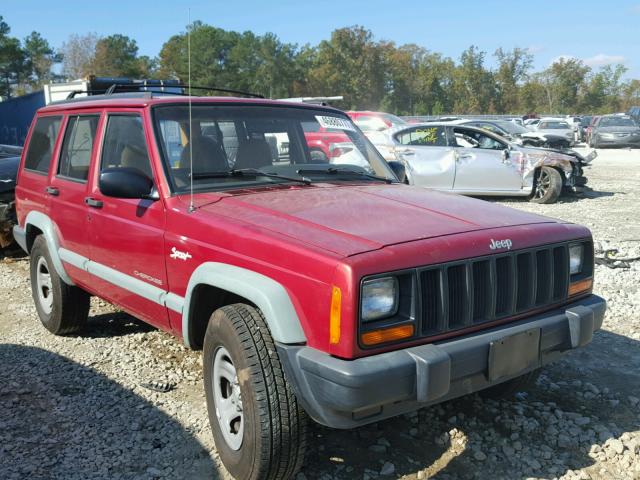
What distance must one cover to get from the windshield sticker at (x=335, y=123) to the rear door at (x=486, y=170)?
7518 mm

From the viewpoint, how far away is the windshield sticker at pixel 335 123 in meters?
4.43

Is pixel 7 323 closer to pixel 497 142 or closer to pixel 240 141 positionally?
pixel 240 141

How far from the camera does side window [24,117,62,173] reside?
4910 mm

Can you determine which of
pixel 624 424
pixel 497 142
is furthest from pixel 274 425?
pixel 497 142

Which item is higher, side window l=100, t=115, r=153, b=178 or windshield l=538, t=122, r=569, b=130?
windshield l=538, t=122, r=569, b=130

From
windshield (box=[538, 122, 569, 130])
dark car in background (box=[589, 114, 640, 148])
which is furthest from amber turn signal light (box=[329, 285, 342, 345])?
dark car in background (box=[589, 114, 640, 148])

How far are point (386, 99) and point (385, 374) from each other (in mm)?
70117

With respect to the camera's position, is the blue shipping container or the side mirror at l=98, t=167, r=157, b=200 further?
the blue shipping container

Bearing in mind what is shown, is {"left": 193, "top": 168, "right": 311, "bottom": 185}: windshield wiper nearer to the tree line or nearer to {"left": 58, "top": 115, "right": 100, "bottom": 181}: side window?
{"left": 58, "top": 115, "right": 100, "bottom": 181}: side window

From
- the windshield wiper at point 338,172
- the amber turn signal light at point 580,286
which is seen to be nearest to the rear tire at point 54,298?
the windshield wiper at point 338,172

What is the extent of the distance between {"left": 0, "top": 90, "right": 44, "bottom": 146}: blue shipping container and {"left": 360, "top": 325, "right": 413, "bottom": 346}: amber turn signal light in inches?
881

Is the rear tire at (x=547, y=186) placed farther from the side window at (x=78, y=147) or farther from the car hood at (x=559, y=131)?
the car hood at (x=559, y=131)

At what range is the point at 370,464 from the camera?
3127 mm

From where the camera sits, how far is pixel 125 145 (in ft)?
13.0
